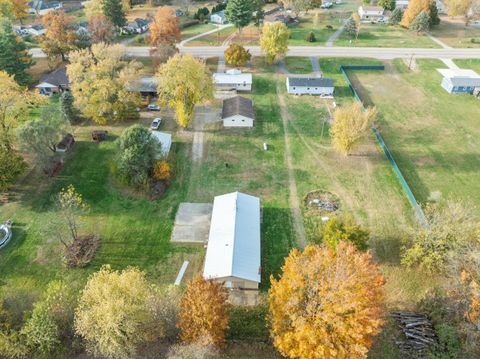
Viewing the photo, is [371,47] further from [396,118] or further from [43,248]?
[43,248]

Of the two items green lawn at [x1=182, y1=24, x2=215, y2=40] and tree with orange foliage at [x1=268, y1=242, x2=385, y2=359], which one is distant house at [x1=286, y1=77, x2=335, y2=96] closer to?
green lawn at [x1=182, y1=24, x2=215, y2=40]

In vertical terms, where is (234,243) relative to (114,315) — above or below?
below

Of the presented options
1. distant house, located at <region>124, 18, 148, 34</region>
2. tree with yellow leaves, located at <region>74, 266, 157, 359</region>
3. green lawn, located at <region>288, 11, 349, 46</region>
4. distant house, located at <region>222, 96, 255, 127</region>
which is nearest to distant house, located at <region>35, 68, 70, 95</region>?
distant house, located at <region>222, 96, 255, 127</region>

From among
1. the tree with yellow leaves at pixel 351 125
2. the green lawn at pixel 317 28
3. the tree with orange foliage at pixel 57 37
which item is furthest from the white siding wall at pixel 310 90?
the tree with orange foliage at pixel 57 37

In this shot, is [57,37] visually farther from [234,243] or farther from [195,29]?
[234,243]

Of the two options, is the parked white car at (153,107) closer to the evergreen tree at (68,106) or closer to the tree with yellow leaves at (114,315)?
the evergreen tree at (68,106)

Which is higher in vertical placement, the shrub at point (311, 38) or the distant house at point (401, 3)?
the distant house at point (401, 3)

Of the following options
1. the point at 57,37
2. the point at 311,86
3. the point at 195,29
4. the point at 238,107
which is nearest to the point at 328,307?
the point at 238,107
